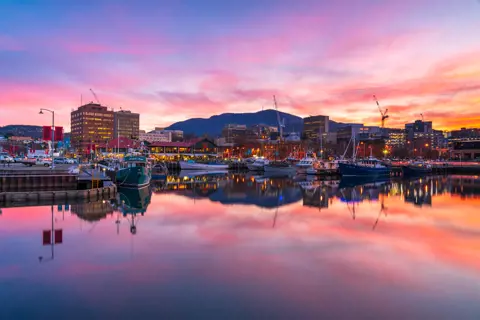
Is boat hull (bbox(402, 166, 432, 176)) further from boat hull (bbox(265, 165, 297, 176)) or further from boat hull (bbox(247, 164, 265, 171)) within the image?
boat hull (bbox(247, 164, 265, 171))

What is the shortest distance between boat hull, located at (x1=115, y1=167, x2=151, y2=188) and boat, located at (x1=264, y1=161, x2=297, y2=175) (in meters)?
47.9

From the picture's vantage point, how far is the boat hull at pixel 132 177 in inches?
1663

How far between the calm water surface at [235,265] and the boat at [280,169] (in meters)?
59.7

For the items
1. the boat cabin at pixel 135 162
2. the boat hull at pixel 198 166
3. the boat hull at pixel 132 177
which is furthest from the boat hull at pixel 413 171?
the boat hull at pixel 132 177

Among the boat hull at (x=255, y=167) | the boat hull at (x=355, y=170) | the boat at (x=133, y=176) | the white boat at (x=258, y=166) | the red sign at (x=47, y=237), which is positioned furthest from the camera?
the white boat at (x=258, y=166)

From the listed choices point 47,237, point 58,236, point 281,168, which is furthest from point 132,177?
point 281,168

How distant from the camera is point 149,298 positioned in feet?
34.7

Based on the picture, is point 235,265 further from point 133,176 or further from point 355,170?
point 355,170

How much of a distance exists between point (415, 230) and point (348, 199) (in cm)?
1614

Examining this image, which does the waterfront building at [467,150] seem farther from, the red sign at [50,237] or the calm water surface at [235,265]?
the red sign at [50,237]

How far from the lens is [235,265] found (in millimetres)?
14055

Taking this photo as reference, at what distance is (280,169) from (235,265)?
7460 centimetres

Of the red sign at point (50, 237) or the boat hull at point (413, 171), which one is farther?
the boat hull at point (413, 171)

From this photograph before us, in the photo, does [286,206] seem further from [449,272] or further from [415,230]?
[449,272]
